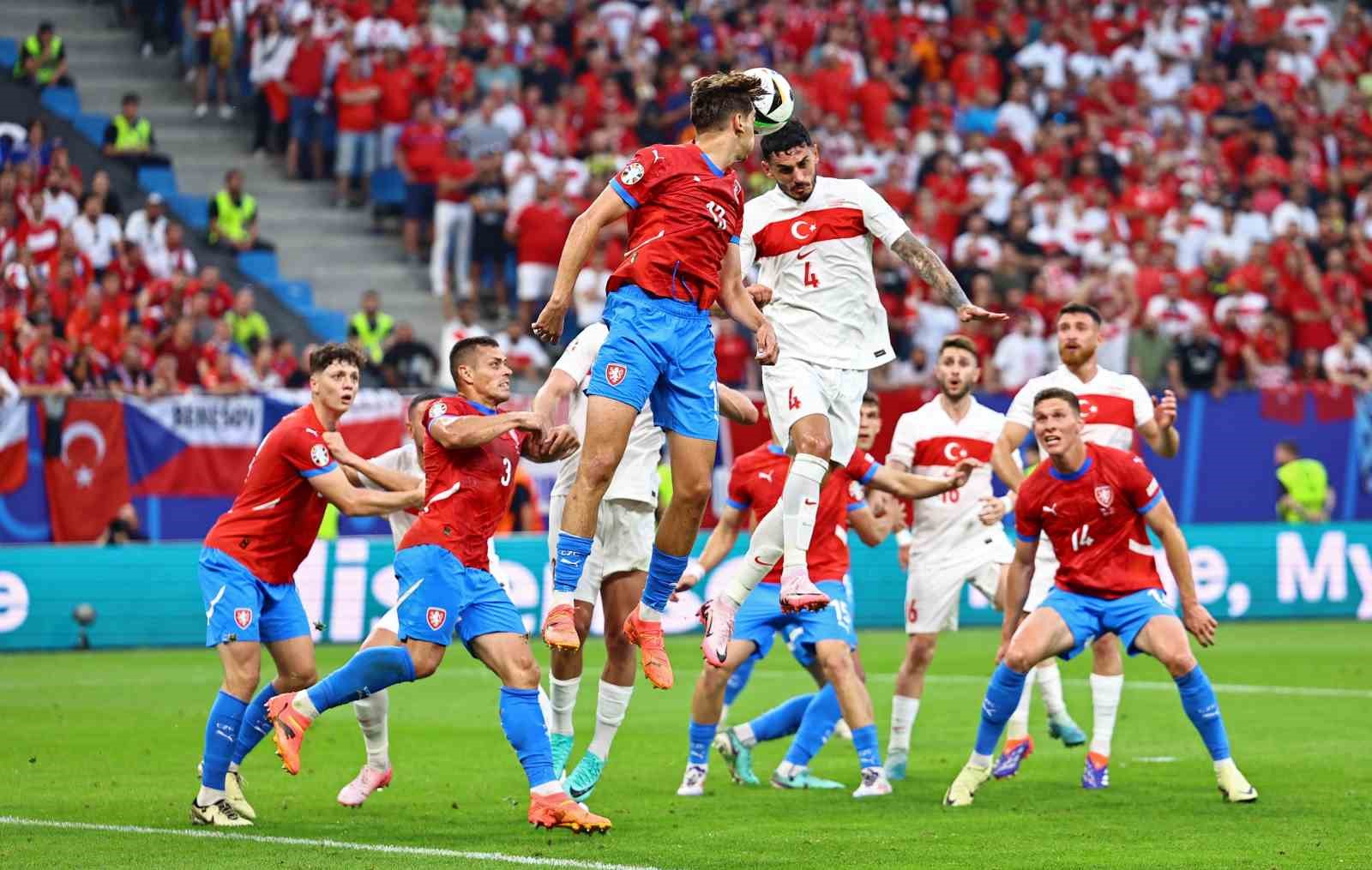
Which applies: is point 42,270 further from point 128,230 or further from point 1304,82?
point 1304,82

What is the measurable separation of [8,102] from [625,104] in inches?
330

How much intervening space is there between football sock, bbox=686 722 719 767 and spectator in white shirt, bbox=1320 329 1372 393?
17.9 m

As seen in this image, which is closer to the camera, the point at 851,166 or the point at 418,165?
the point at 418,165

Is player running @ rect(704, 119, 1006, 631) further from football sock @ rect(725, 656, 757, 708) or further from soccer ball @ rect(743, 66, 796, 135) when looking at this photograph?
football sock @ rect(725, 656, 757, 708)

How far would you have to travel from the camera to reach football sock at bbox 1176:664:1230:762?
38.1 ft

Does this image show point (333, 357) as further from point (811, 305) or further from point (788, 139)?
point (788, 139)

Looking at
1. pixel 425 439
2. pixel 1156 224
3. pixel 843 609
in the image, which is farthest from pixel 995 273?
pixel 425 439

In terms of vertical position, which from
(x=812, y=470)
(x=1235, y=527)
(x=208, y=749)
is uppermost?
(x=812, y=470)

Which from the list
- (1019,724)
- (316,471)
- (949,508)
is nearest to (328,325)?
(949,508)

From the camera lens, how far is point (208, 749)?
10500 mm

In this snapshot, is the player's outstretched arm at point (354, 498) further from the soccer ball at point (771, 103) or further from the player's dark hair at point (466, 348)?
the soccer ball at point (771, 103)

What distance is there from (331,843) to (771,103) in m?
4.30

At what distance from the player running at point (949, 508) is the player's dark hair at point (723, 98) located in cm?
395

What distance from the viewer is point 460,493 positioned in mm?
10312
